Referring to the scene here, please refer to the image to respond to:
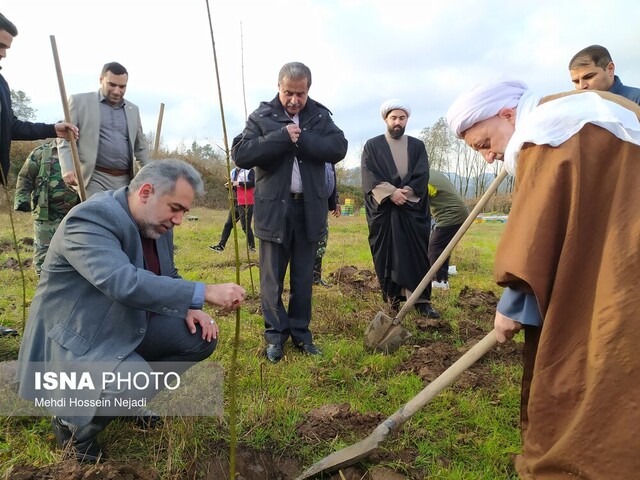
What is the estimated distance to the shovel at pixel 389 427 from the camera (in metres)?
2.12

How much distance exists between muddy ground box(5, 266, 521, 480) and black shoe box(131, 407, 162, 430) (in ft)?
0.97

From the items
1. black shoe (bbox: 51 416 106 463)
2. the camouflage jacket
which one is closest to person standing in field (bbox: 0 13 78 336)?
the camouflage jacket

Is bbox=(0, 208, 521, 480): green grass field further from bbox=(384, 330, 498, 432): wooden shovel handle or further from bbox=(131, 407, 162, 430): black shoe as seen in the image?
bbox=(384, 330, 498, 432): wooden shovel handle

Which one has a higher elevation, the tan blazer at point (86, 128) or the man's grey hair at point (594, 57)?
the man's grey hair at point (594, 57)

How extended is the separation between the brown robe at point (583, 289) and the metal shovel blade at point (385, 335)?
200cm

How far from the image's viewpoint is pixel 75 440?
7.16 ft

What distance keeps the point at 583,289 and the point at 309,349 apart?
7.59 feet

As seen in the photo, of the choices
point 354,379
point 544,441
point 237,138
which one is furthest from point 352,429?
point 237,138

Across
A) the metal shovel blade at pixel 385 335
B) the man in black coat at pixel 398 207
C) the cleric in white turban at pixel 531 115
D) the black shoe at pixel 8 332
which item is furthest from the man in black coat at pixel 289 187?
the black shoe at pixel 8 332

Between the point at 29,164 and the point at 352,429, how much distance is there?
370cm

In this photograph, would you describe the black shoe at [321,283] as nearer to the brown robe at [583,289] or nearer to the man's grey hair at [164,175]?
the man's grey hair at [164,175]

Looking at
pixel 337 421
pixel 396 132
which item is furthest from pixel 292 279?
pixel 396 132

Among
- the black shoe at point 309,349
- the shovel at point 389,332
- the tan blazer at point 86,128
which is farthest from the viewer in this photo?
the tan blazer at point 86,128

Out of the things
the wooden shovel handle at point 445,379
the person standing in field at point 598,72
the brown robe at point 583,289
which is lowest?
the wooden shovel handle at point 445,379
